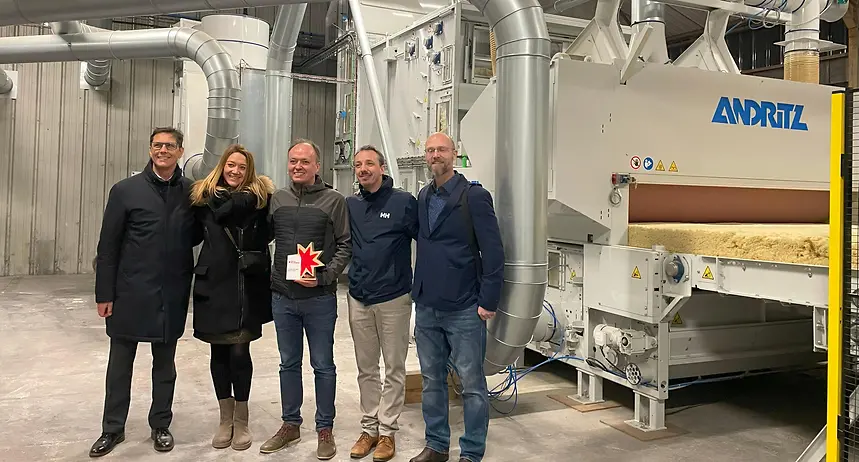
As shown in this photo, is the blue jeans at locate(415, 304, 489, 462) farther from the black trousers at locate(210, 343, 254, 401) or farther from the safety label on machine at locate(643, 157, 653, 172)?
the safety label on machine at locate(643, 157, 653, 172)

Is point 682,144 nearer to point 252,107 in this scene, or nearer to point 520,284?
point 520,284

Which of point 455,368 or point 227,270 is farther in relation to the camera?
point 227,270

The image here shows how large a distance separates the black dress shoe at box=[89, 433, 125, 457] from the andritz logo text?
12.4ft

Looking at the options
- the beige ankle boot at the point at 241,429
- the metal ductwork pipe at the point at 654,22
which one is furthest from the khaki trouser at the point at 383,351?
the metal ductwork pipe at the point at 654,22

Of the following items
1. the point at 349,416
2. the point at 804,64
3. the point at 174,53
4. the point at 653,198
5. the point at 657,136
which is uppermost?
the point at 174,53

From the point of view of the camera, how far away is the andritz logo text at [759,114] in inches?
159

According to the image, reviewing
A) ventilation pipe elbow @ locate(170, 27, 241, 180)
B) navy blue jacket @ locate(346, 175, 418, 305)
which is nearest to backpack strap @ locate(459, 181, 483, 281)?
navy blue jacket @ locate(346, 175, 418, 305)

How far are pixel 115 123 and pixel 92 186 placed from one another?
1.04 metres

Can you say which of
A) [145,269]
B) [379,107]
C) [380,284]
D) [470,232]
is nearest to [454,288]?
[470,232]

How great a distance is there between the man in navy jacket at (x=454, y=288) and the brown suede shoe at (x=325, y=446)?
1.35 ft

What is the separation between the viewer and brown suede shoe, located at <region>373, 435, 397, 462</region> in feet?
9.74

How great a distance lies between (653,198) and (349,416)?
2233 mm

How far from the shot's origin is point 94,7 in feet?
11.8

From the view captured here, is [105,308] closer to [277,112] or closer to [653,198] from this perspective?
[653,198]
